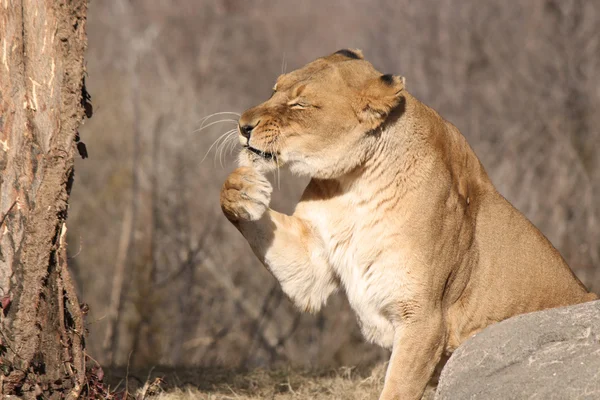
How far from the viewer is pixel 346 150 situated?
15.3 ft

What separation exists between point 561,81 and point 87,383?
10.7 meters

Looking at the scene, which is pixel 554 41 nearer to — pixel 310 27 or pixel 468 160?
pixel 310 27

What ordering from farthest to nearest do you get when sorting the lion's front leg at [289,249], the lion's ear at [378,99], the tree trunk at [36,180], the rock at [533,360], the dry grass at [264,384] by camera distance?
the dry grass at [264,384], the lion's front leg at [289,249], the lion's ear at [378,99], the tree trunk at [36,180], the rock at [533,360]

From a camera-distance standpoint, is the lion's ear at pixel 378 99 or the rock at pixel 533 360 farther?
the lion's ear at pixel 378 99

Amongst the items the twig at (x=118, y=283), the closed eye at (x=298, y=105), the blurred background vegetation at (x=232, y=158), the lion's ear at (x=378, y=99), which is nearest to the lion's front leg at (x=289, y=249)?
the closed eye at (x=298, y=105)

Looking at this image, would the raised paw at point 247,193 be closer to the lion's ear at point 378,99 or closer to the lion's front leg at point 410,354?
the lion's ear at point 378,99

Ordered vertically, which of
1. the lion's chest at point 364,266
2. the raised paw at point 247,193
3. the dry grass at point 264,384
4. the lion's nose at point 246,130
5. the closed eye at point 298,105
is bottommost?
the dry grass at point 264,384

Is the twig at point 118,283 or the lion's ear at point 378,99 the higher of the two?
the lion's ear at point 378,99

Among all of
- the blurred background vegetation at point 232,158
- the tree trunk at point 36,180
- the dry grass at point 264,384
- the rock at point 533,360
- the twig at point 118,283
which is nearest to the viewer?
the rock at point 533,360

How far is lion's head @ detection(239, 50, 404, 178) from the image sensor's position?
15.2 ft

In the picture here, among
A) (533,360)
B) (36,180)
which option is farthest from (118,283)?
(533,360)

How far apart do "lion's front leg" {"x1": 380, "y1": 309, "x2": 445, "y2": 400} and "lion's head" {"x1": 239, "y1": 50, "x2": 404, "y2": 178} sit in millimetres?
813

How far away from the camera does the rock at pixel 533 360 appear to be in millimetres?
3865

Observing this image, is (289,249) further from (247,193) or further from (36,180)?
(36,180)
